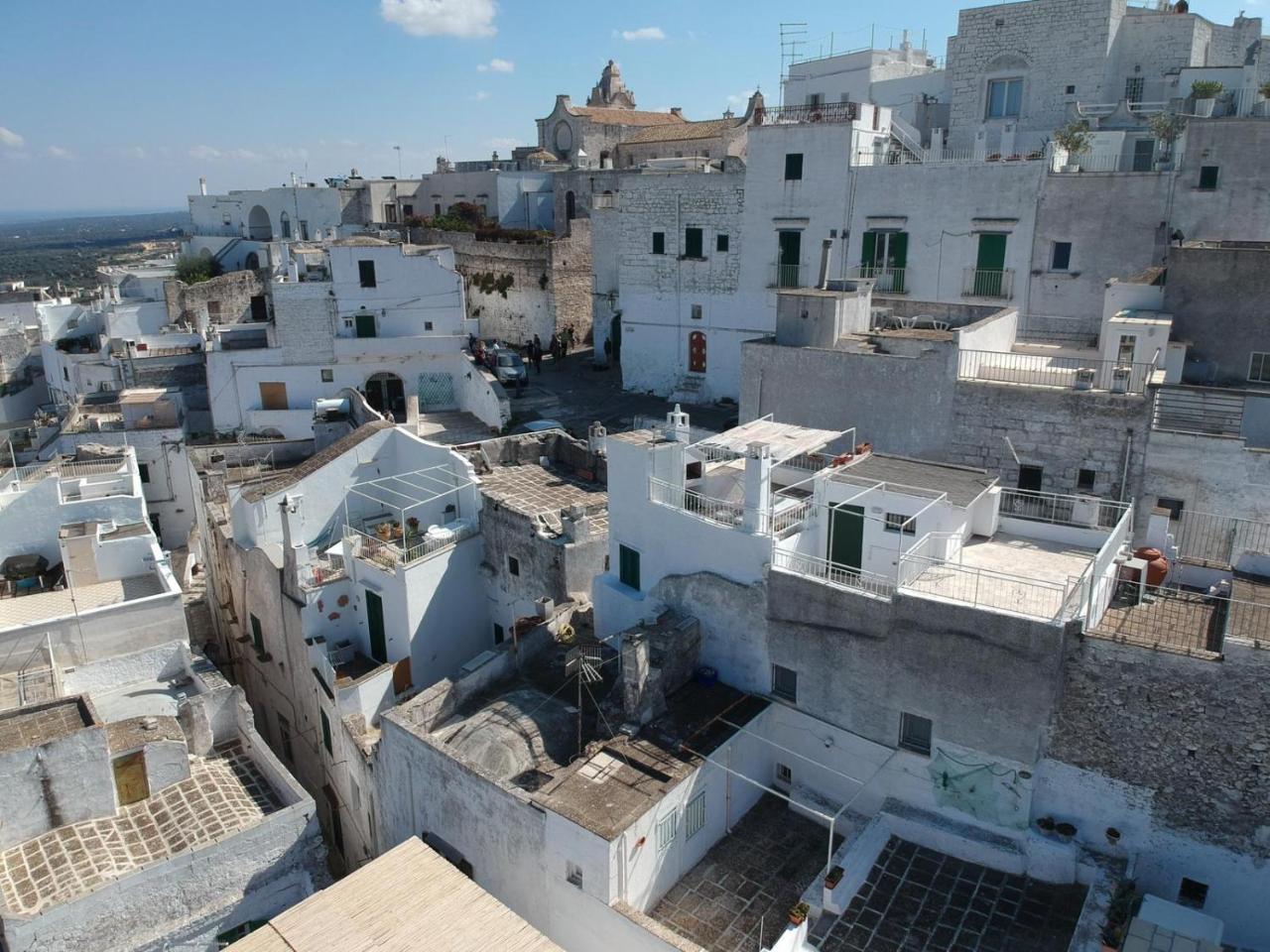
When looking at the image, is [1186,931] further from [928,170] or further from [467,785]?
[928,170]

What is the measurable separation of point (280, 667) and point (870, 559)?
46.1 ft

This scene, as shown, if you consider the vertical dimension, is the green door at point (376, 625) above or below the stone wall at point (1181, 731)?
below

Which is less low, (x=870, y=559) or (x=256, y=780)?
(x=870, y=559)

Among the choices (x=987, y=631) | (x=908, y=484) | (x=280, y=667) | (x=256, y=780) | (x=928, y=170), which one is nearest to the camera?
(x=987, y=631)

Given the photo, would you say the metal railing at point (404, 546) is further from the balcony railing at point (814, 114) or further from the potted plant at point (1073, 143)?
the potted plant at point (1073, 143)

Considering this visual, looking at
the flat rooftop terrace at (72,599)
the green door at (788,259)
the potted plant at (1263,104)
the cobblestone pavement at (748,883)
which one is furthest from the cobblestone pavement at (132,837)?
the potted plant at (1263,104)

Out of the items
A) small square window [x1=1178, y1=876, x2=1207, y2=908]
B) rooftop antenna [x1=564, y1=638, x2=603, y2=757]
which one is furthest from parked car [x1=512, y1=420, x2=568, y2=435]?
small square window [x1=1178, y1=876, x2=1207, y2=908]

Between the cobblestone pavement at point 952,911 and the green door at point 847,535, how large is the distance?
4535mm

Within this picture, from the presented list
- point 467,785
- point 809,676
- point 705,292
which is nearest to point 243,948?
point 467,785

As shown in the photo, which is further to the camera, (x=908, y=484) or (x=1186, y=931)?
(x=908, y=484)

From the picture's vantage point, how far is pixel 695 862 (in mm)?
14000

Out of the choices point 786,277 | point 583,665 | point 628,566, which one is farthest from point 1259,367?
point 786,277

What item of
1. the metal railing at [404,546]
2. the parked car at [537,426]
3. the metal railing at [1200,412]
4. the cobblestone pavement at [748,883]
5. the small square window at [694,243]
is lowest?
the cobblestone pavement at [748,883]

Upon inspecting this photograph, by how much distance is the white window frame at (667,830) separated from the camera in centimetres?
1308
